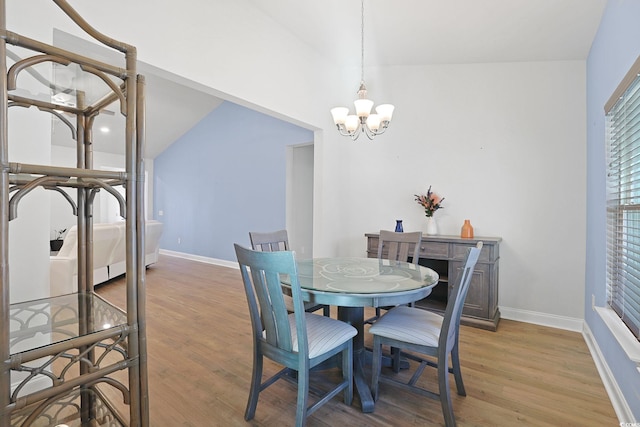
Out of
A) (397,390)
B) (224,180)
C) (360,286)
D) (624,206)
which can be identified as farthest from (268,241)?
(224,180)

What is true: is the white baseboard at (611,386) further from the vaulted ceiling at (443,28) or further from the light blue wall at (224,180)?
the light blue wall at (224,180)

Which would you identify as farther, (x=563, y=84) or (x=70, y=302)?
(x=563, y=84)

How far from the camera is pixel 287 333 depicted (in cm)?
167

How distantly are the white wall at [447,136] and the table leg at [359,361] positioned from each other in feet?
6.53

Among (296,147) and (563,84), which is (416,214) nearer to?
(563,84)

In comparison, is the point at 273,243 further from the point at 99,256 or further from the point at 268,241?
Result: the point at 99,256

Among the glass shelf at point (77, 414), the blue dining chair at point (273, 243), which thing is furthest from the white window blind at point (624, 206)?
the glass shelf at point (77, 414)

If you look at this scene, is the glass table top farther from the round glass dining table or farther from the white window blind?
the white window blind

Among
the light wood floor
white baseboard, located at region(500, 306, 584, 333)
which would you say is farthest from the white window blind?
white baseboard, located at region(500, 306, 584, 333)

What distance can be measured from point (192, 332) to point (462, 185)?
10.9 ft

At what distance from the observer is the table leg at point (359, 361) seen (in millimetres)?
1896

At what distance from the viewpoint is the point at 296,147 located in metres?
5.68

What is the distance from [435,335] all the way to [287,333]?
851 mm

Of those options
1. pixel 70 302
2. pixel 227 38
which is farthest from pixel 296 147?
pixel 70 302
